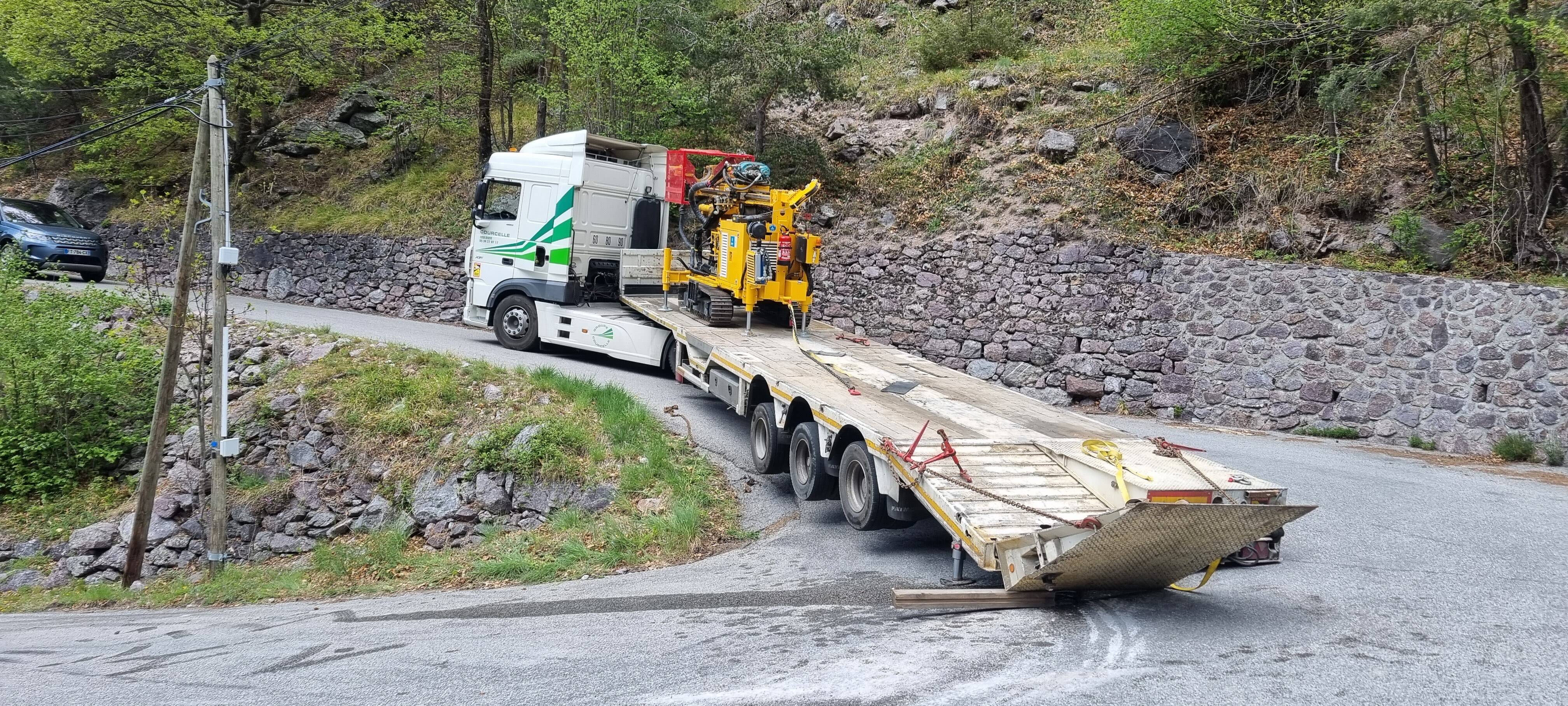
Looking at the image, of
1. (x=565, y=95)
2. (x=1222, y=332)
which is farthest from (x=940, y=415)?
(x=565, y=95)

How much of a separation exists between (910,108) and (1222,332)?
800cm

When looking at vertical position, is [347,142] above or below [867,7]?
below

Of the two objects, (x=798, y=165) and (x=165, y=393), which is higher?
(x=798, y=165)

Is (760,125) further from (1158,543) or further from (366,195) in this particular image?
(1158,543)

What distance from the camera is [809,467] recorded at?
7730 millimetres

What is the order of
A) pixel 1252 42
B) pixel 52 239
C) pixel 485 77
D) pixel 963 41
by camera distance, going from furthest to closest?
1. pixel 485 77
2. pixel 963 41
3. pixel 52 239
4. pixel 1252 42

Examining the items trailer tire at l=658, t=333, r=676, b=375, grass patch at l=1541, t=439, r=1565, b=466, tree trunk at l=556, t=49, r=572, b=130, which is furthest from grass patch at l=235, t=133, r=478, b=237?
grass patch at l=1541, t=439, r=1565, b=466

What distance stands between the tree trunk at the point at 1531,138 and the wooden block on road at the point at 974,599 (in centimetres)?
966

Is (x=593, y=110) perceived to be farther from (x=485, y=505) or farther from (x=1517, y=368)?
(x=1517, y=368)

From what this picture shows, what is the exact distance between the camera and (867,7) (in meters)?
23.4

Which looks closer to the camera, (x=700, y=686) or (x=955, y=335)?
(x=700, y=686)

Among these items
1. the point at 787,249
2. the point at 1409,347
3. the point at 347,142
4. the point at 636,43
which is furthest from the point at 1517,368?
the point at 347,142

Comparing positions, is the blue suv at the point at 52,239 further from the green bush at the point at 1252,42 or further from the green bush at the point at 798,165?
the green bush at the point at 1252,42

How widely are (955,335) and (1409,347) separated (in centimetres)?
583
